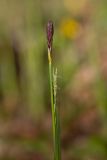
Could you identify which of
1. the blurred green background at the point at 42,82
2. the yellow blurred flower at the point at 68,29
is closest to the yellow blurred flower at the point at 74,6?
the blurred green background at the point at 42,82

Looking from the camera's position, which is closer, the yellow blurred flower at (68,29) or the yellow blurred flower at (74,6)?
the yellow blurred flower at (68,29)

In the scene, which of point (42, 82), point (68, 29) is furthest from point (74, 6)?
point (42, 82)

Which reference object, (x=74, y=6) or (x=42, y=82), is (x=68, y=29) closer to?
(x=42, y=82)

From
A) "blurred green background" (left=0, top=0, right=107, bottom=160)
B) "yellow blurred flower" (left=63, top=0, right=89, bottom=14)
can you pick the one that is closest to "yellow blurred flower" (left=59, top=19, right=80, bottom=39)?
"blurred green background" (left=0, top=0, right=107, bottom=160)

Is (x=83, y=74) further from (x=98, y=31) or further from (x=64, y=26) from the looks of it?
(x=98, y=31)

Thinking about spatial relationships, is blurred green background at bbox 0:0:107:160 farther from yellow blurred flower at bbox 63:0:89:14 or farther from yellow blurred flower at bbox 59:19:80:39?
yellow blurred flower at bbox 63:0:89:14

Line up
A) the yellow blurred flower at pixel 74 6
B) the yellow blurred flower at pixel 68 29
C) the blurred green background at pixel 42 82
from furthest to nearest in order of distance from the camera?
the yellow blurred flower at pixel 74 6 < the yellow blurred flower at pixel 68 29 < the blurred green background at pixel 42 82

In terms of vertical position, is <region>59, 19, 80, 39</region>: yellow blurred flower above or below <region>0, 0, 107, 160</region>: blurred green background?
above

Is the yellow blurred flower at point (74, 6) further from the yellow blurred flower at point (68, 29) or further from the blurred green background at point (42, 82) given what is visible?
the yellow blurred flower at point (68, 29)
